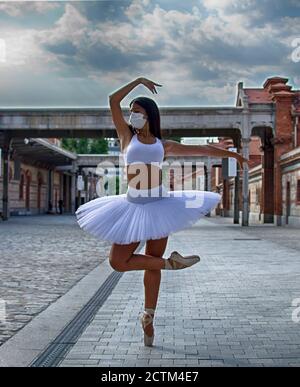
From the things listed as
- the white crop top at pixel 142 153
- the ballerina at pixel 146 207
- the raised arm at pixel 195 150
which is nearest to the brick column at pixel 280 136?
the raised arm at pixel 195 150

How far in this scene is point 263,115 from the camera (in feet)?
104

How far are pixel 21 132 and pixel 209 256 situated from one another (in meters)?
22.4

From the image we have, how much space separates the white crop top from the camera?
4645 mm

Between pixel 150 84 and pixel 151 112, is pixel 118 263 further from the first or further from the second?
pixel 150 84

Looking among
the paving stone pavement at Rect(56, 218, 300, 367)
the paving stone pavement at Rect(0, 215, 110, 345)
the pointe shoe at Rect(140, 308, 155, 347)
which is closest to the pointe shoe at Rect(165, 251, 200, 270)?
the pointe shoe at Rect(140, 308, 155, 347)

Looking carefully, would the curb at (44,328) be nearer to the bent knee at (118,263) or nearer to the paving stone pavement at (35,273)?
the paving stone pavement at (35,273)

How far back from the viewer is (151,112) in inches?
186

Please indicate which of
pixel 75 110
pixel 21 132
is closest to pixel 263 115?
pixel 75 110

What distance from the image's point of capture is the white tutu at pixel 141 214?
4.38 metres

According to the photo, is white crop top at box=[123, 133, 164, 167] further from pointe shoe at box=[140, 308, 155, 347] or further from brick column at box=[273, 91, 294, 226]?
brick column at box=[273, 91, 294, 226]

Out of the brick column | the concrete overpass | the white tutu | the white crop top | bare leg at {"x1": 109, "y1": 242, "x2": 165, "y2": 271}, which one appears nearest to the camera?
the white tutu

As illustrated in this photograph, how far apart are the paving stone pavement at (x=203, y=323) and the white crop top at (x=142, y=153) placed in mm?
1552

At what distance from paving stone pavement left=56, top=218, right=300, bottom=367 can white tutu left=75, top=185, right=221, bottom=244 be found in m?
0.96
